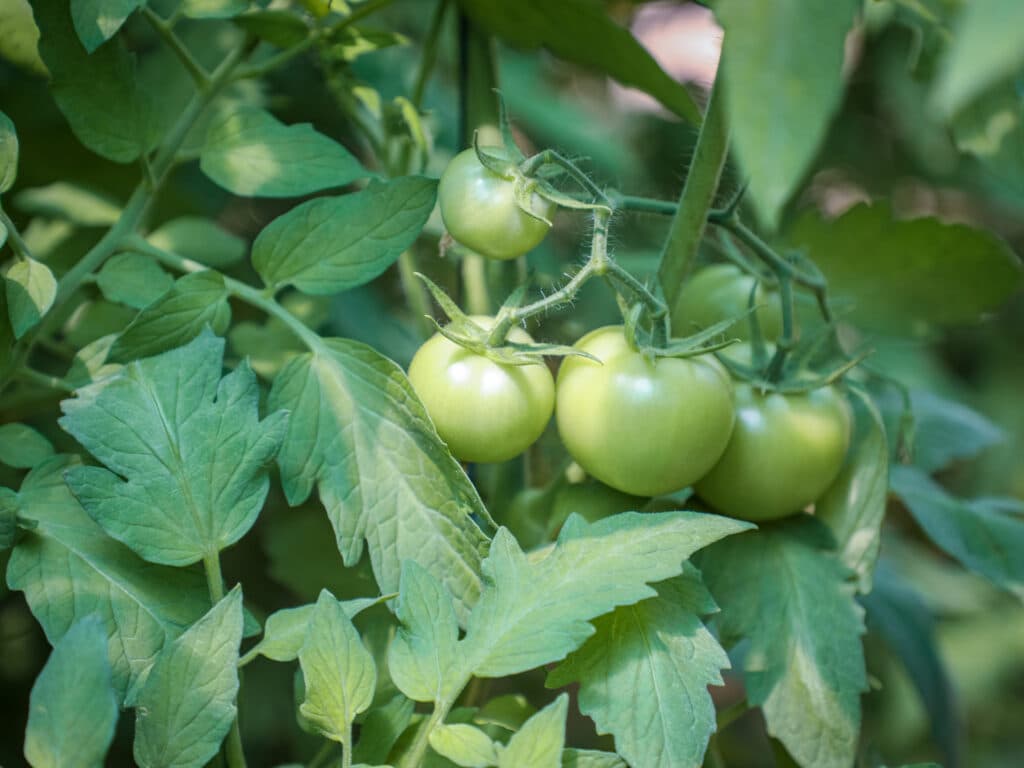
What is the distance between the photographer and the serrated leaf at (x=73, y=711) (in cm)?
28

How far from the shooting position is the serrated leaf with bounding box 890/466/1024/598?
0.55 metres

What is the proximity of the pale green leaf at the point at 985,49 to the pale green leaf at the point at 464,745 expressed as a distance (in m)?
0.24

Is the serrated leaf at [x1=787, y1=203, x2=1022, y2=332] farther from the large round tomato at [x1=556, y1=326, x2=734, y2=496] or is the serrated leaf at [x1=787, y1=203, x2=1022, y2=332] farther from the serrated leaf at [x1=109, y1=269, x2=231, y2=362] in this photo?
the serrated leaf at [x1=109, y1=269, x2=231, y2=362]

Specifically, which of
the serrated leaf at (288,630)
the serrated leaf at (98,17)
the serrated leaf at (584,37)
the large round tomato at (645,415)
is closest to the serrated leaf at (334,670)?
the serrated leaf at (288,630)

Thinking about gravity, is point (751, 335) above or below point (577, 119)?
above

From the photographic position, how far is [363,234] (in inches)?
16.2

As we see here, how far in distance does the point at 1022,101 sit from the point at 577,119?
2.52 feet

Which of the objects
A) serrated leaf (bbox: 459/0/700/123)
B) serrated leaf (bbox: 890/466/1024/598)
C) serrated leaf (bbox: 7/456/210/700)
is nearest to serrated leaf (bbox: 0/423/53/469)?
serrated leaf (bbox: 7/456/210/700)

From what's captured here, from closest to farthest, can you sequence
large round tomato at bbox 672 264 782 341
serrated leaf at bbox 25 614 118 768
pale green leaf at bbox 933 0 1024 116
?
1. pale green leaf at bbox 933 0 1024 116
2. serrated leaf at bbox 25 614 118 768
3. large round tomato at bbox 672 264 782 341

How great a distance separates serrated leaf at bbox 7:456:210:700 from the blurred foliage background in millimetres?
78

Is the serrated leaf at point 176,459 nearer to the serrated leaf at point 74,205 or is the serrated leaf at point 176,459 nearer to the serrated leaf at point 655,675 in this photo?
the serrated leaf at point 655,675

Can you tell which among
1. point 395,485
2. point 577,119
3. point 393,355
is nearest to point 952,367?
point 577,119

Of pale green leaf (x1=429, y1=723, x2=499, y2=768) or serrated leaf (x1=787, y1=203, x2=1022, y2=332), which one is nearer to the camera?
pale green leaf (x1=429, y1=723, x2=499, y2=768)

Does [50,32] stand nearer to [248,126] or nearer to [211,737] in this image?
[248,126]
